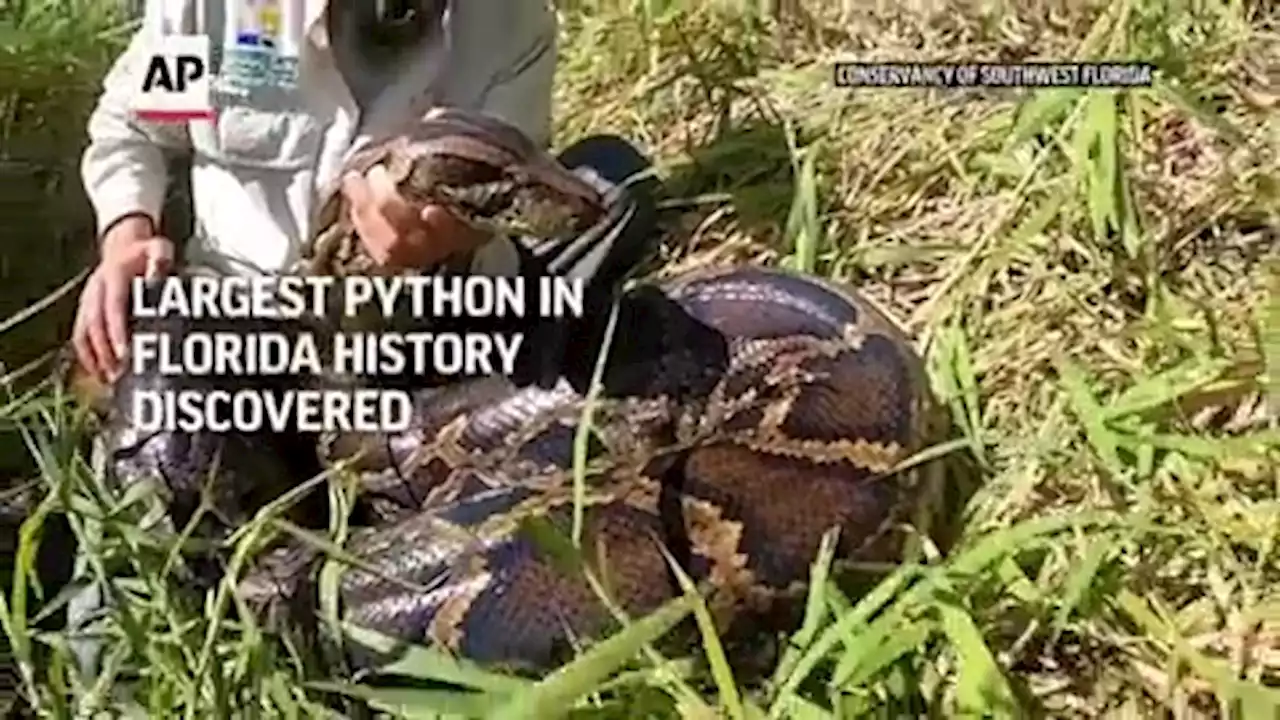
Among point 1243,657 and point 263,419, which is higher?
point 263,419

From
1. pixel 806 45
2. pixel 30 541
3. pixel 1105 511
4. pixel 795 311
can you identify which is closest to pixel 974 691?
pixel 1105 511

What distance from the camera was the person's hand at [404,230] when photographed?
137cm

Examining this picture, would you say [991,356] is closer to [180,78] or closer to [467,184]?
[467,184]

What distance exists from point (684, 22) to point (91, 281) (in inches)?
14.8

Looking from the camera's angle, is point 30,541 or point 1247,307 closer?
point 30,541

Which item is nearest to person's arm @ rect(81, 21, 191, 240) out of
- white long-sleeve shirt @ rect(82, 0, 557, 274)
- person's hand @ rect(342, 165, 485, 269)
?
white long-sleeve shirt @ rect(82, 0, 557, 274)

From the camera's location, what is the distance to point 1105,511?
137 cm

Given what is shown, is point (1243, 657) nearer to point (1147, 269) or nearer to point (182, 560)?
point (1147, 269)

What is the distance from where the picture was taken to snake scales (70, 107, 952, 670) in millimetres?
1341

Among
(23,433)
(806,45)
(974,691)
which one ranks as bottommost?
(974,691)

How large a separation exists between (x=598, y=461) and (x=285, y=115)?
0.26m

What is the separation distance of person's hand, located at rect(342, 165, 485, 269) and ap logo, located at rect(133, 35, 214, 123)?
102 millimetres

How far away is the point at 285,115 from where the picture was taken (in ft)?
4.51

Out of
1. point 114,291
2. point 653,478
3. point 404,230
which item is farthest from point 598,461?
point 114,291
